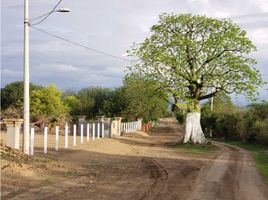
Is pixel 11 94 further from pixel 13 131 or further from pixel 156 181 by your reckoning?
pixel 156 181

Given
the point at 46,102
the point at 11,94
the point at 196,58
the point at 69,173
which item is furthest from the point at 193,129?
the point at 11,94

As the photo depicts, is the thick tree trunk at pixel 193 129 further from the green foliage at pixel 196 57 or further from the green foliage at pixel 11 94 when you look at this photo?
the green foliage at pixel 11 94

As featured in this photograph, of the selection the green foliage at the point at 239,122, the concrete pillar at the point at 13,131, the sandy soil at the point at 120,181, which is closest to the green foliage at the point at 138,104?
the green foliage at the point at 239,122

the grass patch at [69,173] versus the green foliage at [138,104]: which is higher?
the green foliage at [138,104]

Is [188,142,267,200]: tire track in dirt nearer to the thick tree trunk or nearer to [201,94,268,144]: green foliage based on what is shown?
the thick tree trunk

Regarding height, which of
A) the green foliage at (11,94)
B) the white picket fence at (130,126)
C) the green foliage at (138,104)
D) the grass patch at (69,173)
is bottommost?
the grass patch at (69,173)

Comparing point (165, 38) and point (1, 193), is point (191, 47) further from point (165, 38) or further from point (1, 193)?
point (1, 193)

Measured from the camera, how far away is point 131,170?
18.8m

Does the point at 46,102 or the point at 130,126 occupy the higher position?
the point at 46,102

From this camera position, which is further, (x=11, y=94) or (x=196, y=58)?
(x=11, y=94)

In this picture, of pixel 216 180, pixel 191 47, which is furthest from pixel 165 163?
pixel 191 47

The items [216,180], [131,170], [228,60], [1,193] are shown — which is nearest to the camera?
[1,193]

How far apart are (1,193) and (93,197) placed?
88.3 inches

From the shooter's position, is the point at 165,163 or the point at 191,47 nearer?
the point at 165,163
